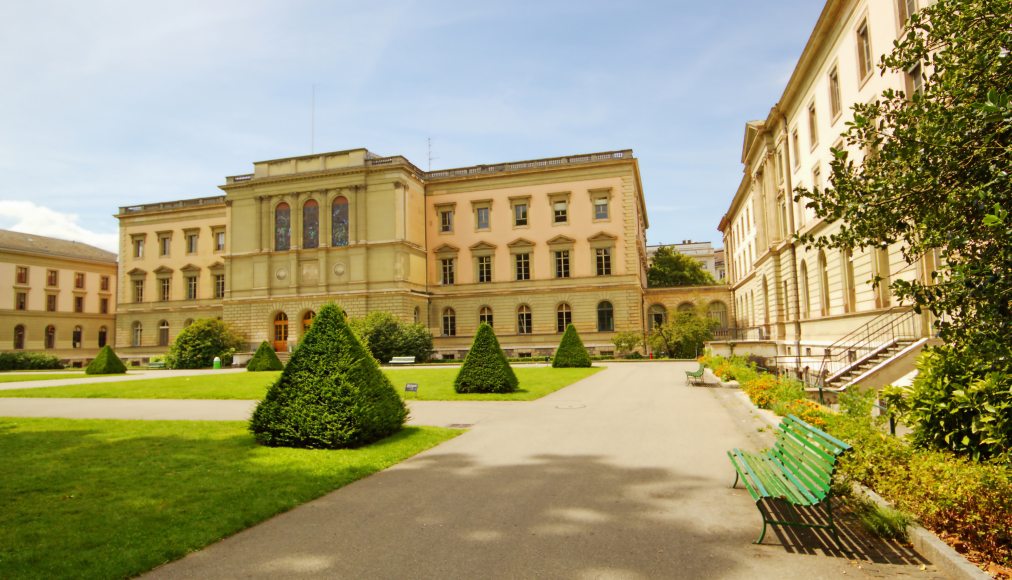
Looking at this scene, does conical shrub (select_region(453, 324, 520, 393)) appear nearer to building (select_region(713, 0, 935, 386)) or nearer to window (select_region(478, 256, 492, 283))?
building (select_region(713, 0, 935, 386))

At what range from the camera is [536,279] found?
47.4 metres

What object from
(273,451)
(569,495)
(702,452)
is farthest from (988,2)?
(273,451)

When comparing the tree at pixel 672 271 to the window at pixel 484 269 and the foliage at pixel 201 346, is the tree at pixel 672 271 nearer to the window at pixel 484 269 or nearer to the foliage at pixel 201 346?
the window at pixel 484 269

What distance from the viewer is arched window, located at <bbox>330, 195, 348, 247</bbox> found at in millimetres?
47688

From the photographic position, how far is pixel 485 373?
18812mm

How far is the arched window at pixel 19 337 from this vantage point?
2270 inches

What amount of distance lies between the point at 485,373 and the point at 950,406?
13.2 meters

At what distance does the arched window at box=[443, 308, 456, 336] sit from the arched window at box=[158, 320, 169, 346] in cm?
2752

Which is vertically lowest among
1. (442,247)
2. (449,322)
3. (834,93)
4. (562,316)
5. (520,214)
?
(449,322)

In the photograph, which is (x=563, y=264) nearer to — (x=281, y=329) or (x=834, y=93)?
(x=281, y=329)

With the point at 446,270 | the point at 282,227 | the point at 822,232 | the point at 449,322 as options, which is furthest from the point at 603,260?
the point at 282,227

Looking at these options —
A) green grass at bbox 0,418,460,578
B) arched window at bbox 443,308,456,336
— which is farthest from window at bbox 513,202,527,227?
green grass at bbox 0,418,460,578

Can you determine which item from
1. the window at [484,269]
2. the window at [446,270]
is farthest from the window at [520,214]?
the window at [446,270]

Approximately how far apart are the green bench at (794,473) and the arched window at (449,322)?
42.6 meters
